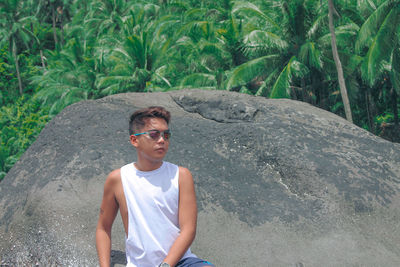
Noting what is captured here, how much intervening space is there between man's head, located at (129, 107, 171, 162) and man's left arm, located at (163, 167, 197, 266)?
0.48ft

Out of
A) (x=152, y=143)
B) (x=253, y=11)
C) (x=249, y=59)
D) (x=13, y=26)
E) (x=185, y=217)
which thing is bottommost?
(x=13, y=26)

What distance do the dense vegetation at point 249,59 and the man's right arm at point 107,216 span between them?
12178mm

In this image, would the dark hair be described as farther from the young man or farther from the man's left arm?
the man's left arm

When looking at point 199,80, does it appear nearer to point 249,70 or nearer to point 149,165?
point 249,70

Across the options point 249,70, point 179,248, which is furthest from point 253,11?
point 179,248

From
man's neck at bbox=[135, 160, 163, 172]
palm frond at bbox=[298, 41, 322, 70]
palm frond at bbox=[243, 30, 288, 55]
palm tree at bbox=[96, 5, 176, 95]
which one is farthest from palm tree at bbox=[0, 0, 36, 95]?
man's neck at bbox=[135, 160, 163, 172]

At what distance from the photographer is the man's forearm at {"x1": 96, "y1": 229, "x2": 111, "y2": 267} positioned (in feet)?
7.52

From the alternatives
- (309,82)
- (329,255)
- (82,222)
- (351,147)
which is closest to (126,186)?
(82,222)

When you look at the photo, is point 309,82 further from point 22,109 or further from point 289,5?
point 22,109

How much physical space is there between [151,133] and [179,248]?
1.79 ft

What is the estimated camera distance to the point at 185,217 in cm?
221

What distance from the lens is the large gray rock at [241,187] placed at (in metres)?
3.83

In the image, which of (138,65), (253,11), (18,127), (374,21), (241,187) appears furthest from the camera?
(18,127)

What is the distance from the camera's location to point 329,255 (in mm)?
3811
